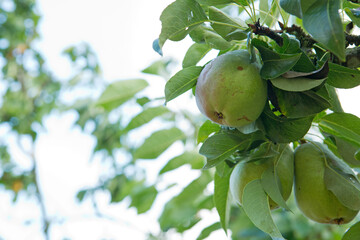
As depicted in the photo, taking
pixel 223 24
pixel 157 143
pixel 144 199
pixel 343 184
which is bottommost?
pixel 144 199

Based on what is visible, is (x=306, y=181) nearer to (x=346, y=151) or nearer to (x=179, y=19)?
(x=346, y=151)

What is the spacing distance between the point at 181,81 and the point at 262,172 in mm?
310

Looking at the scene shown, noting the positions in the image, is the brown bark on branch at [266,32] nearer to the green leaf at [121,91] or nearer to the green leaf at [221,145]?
the green leaf at [221,145]

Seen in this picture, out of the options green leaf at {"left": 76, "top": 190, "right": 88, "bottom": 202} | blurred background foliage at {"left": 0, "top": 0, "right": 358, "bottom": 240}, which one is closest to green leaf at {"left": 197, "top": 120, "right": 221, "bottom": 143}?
blurred background foliage at {"left": 0, "top": 0, "right": 358, "bottom": 240}

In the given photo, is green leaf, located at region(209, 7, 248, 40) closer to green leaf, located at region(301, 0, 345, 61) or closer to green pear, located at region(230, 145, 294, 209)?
green leaf, located at region(301, 0, 345, 61)

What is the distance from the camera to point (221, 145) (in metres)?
0.91

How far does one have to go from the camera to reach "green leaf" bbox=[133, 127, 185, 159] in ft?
4.95

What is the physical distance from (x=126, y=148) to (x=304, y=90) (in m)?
3.32

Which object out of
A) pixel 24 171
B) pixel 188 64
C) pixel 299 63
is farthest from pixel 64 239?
pixel 299 63

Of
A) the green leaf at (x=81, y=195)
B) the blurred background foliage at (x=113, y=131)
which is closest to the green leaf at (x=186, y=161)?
the blurred background foliage at (x=113, y=131)

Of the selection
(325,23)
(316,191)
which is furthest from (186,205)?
(325,23)

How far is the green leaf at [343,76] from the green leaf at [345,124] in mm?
113

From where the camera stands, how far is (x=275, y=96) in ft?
2.86

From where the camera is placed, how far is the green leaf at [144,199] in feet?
6.06
